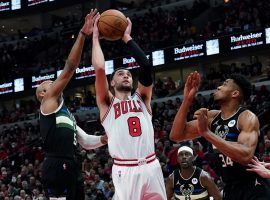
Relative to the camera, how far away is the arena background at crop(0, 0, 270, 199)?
55.5ft

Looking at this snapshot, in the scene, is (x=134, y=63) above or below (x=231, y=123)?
above

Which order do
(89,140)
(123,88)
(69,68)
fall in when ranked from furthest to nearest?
(89,140) < (69,68) < (123,88)

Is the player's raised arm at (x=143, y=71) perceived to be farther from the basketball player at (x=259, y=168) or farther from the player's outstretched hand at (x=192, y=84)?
the basketball player at (x=259, y=168)

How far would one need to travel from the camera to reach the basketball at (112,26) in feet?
20.4

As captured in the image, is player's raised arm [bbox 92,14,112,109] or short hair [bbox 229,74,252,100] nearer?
short hair [bbox 229,74,252,100]

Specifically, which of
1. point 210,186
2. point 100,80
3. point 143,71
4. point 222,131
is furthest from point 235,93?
point 210,186

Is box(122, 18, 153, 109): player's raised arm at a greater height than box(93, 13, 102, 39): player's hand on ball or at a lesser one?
lesser

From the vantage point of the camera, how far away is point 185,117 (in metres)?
5.54

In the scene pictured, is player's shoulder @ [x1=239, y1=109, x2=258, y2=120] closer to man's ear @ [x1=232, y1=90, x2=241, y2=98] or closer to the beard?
man's ear @ [x1=232, y1=90, x2=241, y2=98]

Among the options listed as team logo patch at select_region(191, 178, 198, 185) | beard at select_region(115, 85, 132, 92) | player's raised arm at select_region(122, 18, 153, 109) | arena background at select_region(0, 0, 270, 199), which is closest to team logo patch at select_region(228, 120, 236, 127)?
player's raised arm at select_region(122, 18, 153, 109)

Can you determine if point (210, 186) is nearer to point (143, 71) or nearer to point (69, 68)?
point (143, 71)

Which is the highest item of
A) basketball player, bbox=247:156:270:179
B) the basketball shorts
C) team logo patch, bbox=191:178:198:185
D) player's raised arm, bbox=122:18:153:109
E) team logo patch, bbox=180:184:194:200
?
player's raised arm, bbox=122:18:153:109

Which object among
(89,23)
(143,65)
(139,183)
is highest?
(89,23)

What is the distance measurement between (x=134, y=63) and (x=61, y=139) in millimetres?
17470
